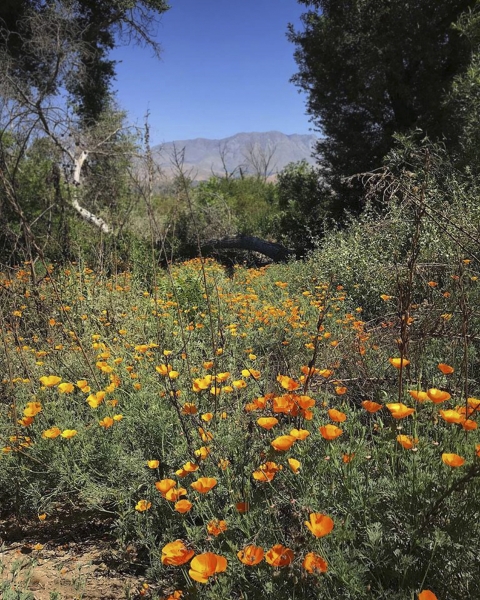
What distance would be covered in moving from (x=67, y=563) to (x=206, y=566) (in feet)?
3.33

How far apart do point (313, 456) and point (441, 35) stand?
10034 millimetres

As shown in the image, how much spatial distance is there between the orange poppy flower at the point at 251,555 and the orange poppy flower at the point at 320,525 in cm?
17

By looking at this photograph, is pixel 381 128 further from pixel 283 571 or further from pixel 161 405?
pixel 283 571

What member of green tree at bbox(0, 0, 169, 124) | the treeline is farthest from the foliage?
green tree at bbox(0, 0, 169, 124)

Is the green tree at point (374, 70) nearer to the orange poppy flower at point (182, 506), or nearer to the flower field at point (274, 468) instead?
the flower field at point (274, 468)

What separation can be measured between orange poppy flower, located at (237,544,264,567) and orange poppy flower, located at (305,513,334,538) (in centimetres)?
17

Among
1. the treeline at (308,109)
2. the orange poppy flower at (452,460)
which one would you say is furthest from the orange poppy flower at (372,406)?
the treeline at (308,109)

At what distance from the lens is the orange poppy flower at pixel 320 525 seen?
3.67ft

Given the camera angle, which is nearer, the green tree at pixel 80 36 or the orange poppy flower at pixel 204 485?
the orange poppy flower at pixel 204 485

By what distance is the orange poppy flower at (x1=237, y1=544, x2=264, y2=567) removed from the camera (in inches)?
47.1

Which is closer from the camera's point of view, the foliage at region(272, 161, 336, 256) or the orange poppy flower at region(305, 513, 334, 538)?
the orange poppy flower at region(305, 513, 334, 538)

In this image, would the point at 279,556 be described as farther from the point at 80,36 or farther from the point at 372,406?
the point at 80,36

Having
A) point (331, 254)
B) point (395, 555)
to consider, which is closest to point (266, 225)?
point (331, 254)

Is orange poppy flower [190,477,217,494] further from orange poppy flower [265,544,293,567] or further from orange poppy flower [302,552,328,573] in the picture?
orange poppy flower [302,552,328,573]
